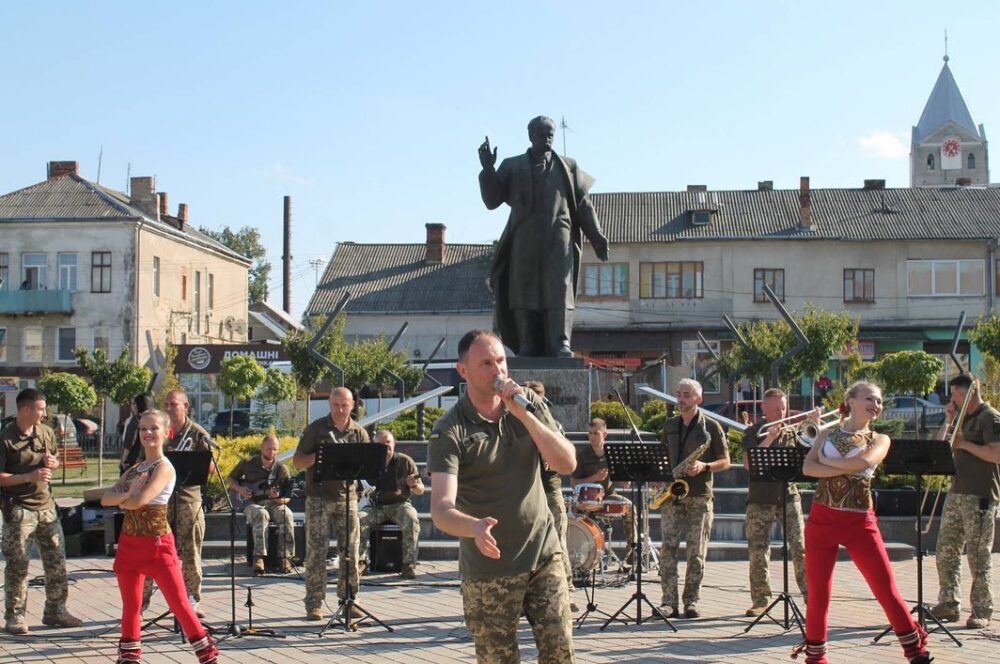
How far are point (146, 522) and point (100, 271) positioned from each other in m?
45.1

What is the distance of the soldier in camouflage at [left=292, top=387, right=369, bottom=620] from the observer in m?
9.87

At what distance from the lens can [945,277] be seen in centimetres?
5066

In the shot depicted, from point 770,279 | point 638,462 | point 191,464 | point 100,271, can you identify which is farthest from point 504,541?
point 100,271

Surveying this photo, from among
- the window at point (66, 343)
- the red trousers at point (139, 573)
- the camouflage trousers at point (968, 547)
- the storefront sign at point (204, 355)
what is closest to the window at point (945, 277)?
the storefront sign at point (204, 355)

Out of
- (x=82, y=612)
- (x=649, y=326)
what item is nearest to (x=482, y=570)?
(x=82, y=612)

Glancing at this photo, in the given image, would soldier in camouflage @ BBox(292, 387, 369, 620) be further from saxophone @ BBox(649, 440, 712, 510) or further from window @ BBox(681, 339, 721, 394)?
window @ BBox(681, 339, 721, 394)

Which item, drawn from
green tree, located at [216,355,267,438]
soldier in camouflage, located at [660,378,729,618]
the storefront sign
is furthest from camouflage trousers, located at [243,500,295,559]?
the storefront sign

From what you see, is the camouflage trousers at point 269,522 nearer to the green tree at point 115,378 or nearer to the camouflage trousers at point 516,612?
the camouflage trousers at point 516,612

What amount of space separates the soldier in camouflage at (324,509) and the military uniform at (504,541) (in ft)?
15.6

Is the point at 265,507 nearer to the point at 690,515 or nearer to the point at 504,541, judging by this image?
the point at 690,515

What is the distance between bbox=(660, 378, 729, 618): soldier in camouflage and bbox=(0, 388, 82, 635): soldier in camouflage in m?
4.71

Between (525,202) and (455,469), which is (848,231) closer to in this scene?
(525,202)

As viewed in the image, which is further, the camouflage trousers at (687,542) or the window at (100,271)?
the window at (100,271)

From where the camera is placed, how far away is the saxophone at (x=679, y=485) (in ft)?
33.1
